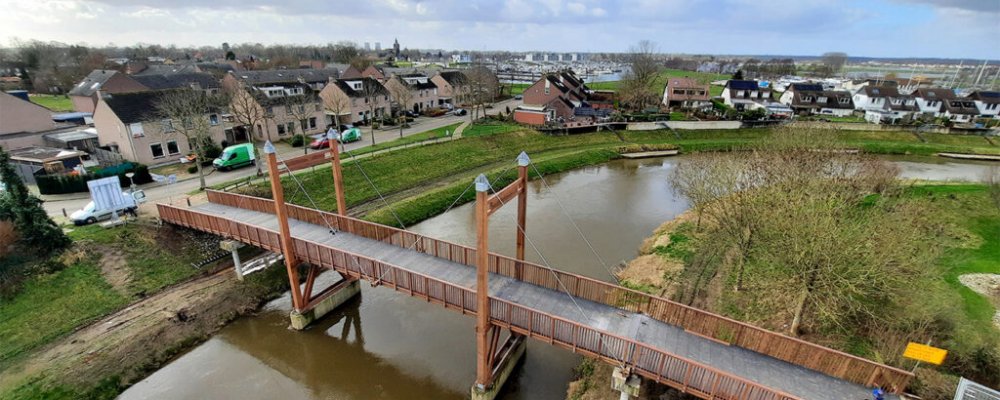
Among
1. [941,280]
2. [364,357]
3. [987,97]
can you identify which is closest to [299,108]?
[364,357]

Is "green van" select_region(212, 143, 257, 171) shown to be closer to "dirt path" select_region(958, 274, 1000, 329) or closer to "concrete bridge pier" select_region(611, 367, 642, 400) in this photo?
"concrete bridge pier" select_region(611, 367, 642, 400)

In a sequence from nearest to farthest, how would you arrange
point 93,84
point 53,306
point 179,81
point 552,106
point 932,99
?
1. point 53,306
2. point 93,84
3. point 179,81
4. point 552,106
5. point 932,99

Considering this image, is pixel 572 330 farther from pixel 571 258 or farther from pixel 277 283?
pixel 277 283

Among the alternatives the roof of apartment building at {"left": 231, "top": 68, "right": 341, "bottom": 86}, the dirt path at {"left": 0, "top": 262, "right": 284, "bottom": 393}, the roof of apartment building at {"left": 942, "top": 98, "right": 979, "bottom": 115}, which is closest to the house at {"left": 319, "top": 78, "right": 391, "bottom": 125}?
the roof of apartment building at {"left": 231, "top": 68, "right": 341, "bottom": 86}

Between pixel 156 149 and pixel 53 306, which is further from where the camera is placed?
pixel 156 149

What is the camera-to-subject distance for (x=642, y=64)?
76438mm

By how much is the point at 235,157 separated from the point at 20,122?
1996 cm

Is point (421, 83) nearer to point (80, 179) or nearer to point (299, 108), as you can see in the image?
point (299, 108)

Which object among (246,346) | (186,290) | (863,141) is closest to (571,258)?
(246,346)

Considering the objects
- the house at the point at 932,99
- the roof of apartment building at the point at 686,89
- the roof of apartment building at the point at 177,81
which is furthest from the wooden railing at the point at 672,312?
the house at the point at 932,99

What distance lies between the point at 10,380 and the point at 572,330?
760 inches

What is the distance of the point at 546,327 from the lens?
45.4 ft

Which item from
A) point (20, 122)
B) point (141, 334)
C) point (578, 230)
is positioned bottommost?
point (578, 230)

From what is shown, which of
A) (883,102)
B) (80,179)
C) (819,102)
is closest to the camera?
(80,179)
